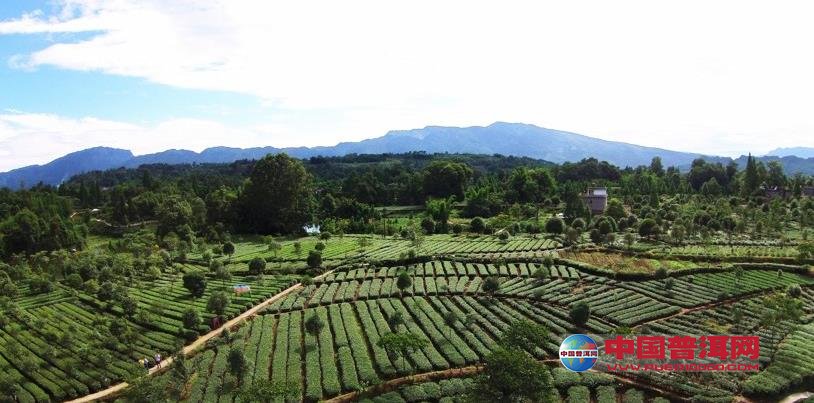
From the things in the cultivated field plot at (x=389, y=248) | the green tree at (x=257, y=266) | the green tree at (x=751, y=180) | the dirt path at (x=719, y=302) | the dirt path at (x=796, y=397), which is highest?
the green tree at (x=751, y=180)

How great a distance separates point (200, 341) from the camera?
4172cm

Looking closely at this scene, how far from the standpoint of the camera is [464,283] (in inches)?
2068

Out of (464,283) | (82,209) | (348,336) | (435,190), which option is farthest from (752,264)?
(82,209)

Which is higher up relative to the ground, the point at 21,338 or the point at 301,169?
the point at 301,169

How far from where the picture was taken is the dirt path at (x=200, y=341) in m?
33.9

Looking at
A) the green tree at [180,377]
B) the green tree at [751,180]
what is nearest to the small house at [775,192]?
the green tree at [751,180]

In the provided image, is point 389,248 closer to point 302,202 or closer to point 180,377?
point 302,202

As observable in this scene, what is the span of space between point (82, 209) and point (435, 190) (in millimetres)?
82593

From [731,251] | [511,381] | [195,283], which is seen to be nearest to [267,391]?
[511,381]

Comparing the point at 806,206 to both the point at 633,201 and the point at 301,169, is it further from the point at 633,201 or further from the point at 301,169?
the point at 301,169

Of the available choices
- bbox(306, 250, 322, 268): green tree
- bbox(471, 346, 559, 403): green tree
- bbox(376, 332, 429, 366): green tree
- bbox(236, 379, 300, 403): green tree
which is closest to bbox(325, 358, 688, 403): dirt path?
bbox(376, 332, 429, 366): green tree

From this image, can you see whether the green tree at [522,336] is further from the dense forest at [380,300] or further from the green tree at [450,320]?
the green tree at [450,320]

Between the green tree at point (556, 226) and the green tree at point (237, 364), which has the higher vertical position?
the green tree at point (556, 226)

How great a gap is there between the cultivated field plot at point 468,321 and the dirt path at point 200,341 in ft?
5.28
